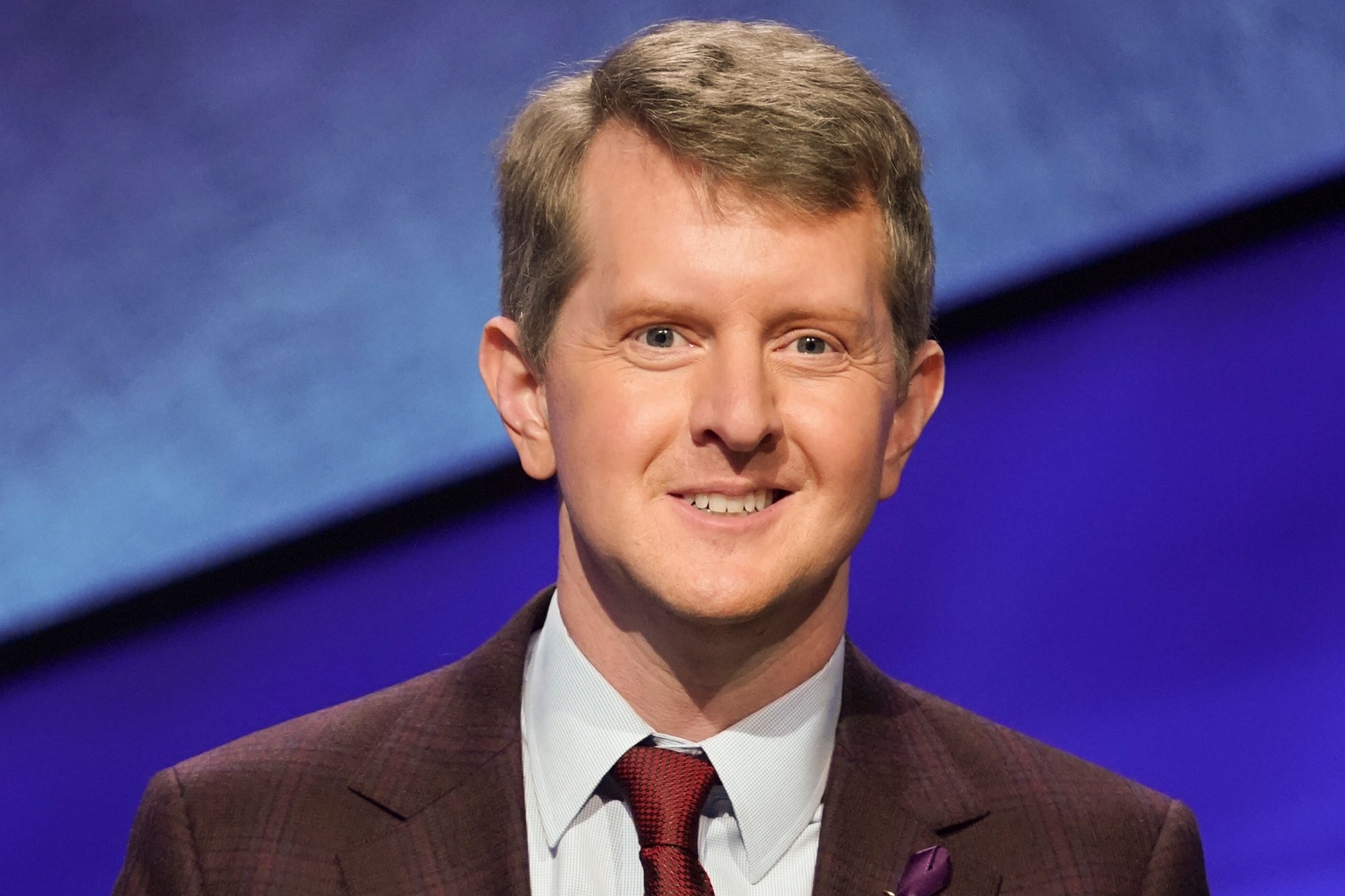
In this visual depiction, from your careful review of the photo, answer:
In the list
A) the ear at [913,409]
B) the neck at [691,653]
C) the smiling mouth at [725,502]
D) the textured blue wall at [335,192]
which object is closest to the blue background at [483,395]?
the textured blue wall at [335,192]

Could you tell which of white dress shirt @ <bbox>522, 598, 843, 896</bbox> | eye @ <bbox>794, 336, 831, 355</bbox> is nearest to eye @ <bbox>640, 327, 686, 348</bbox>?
eye @ <bbox>794, 336, 831, 355</bbox>

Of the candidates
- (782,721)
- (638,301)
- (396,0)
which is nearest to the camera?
(638,301)

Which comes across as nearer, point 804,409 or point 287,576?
point 804,409

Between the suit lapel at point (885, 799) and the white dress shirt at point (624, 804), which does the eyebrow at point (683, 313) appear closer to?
the white dress shirt at point (624, 804)

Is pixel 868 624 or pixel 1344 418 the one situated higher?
pixel 1344 418

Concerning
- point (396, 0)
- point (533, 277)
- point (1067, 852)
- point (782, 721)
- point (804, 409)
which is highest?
point (396, 0)

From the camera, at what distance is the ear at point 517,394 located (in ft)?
8.90

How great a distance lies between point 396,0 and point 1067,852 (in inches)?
81.8

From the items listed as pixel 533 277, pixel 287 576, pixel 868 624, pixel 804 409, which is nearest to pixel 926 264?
pixel 804 409

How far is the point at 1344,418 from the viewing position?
368cm

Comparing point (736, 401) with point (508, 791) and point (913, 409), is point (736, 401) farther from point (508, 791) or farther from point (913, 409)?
point (508, 791)

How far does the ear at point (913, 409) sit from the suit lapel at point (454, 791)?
2.12 ft

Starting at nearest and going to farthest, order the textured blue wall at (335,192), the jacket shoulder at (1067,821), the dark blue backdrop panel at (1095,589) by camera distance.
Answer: the jacket shoulder at (1067,821)
the textured blue wall at (335,192)
the dark blue backdrop panel at (1095,589)

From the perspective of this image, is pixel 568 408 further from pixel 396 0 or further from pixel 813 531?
pixel 396 0
